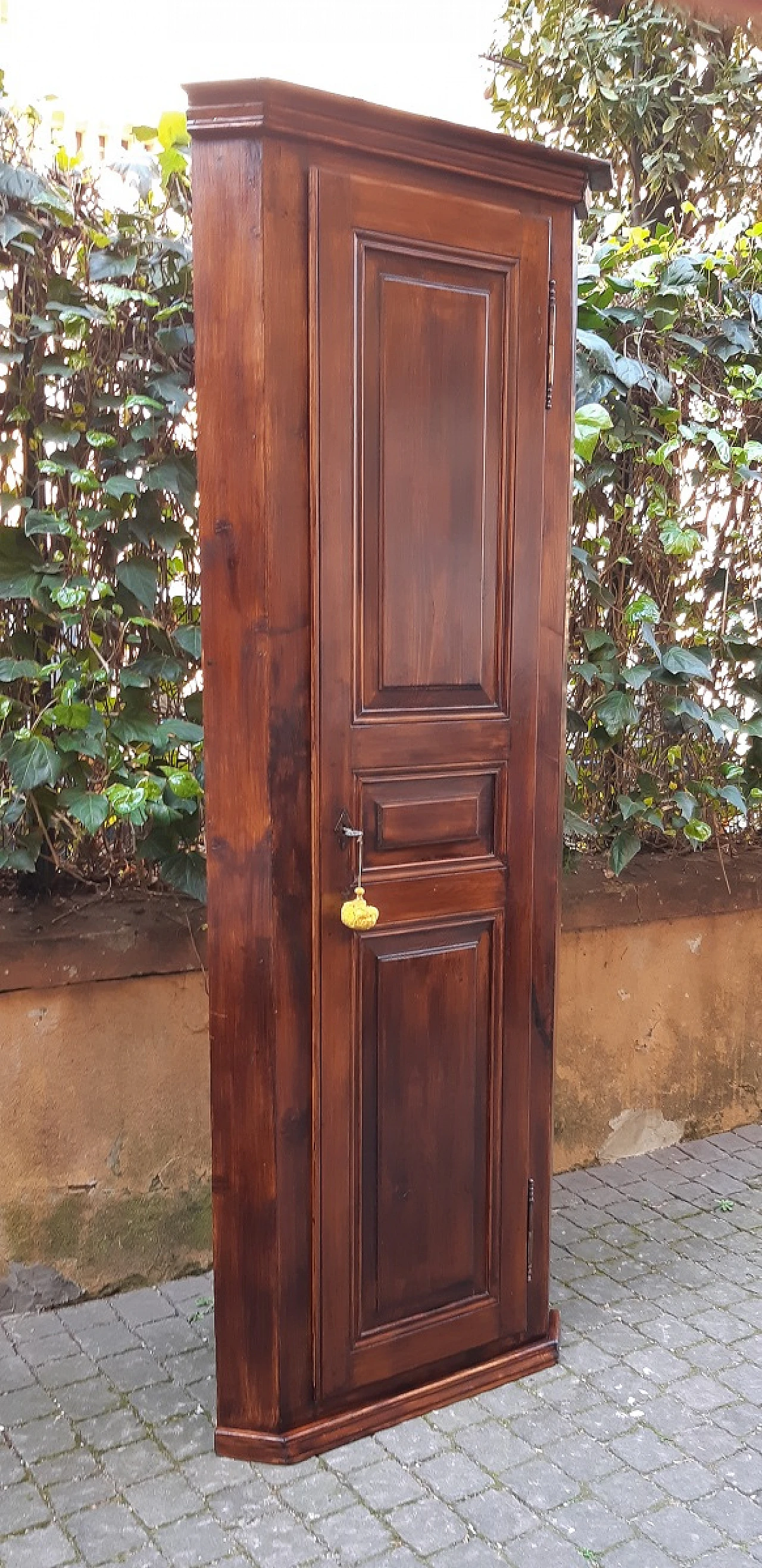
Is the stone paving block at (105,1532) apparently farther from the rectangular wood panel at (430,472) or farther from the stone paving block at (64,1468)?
the rectangular wood panel at (430,472)

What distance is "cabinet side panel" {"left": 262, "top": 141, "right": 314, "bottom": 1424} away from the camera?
2152 mm

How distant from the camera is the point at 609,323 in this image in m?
3.48

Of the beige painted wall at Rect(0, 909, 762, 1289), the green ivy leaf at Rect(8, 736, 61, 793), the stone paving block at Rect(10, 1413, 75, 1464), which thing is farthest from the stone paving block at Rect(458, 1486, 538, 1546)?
the green ivy leaf at Rect(8, 736, 61, 793)

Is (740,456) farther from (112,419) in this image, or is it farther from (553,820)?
(112,419)

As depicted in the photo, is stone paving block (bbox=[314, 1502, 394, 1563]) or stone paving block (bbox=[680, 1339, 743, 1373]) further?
stone paving block (bbox=[680, 1339, 743, 1373])

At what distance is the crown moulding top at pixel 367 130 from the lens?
2.08m

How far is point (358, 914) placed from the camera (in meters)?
2.32

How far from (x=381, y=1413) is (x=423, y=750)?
4.72 ft

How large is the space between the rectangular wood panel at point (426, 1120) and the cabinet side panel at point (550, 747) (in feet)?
0.47

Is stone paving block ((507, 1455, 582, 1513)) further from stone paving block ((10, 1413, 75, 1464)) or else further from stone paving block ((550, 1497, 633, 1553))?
stone paving block ((10, 1413, 75, 1464))

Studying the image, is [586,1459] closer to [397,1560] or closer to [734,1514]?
[734,1514]

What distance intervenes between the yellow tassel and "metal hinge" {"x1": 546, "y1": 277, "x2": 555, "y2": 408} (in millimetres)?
1151

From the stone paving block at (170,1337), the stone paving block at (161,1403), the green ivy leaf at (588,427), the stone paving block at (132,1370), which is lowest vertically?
the stone paving block at (170,1337)

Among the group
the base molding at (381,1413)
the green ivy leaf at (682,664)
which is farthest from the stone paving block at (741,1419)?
the green ivy leaf at (682,664)
